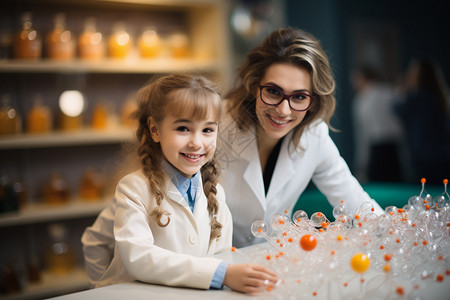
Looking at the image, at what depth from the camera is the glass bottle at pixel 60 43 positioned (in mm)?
2777

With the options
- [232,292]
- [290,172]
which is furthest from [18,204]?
[232,292]

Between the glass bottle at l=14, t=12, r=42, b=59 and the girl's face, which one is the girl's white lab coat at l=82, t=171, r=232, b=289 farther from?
the glass bottle at l=14, t=12, r=42, b=59

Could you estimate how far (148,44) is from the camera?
305 cm

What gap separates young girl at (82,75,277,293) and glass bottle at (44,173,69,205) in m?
1.62

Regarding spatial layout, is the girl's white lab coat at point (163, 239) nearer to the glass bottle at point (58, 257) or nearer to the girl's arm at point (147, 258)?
the girl's arm at point (147, 258)

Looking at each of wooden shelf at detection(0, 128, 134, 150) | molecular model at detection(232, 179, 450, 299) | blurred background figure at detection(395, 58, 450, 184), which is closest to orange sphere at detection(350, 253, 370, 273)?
molecular model at detection(232, 179, 450, 299)

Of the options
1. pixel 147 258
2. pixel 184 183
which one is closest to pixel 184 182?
pixel 184 183

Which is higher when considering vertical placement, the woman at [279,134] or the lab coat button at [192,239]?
the woman at [279,134]

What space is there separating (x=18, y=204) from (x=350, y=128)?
4276mm

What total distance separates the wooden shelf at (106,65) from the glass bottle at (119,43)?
0.16ft

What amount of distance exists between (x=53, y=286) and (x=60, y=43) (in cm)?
150

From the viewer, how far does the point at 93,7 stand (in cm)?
309

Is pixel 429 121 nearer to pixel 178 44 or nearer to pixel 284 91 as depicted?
pixel 178 44

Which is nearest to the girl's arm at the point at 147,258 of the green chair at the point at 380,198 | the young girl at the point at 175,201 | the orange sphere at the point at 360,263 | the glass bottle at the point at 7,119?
the young girl at the point at 175,201
